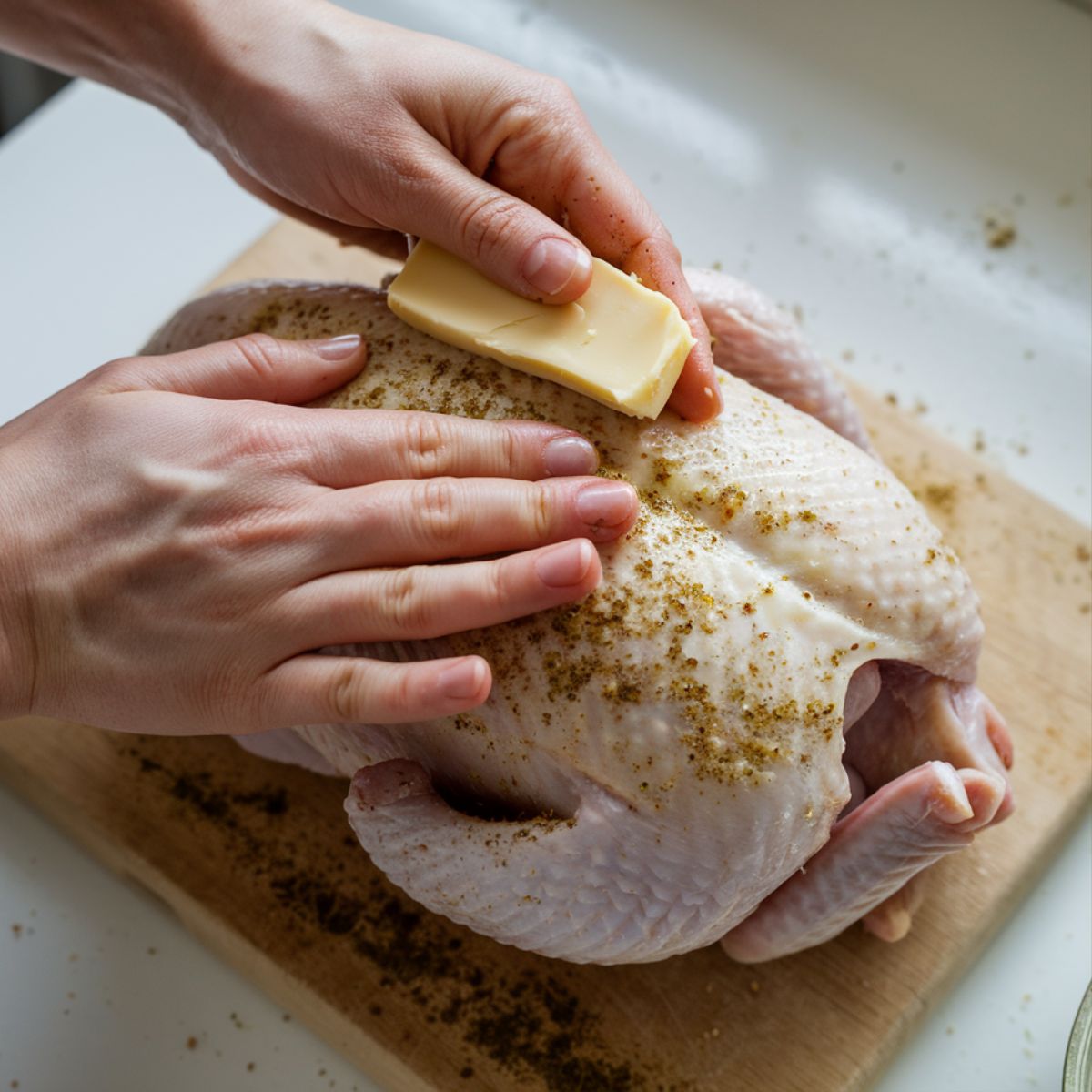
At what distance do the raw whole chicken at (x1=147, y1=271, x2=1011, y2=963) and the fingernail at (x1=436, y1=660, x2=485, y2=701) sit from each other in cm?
12

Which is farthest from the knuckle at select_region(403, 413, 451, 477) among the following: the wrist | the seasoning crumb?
the seasoning crumb

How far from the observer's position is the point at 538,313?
64.8 inches

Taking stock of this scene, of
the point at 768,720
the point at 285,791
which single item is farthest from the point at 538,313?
the point at 285,791

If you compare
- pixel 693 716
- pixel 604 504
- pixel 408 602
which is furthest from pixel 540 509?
pixel 693 716

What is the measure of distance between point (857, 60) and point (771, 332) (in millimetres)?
1233

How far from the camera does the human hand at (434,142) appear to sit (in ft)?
5.48

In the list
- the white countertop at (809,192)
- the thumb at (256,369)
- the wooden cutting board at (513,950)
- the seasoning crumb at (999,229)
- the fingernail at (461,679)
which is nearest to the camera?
the fingernail at (461,679)

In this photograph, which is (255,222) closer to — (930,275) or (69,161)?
(69,161)

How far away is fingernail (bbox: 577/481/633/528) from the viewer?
4.97 ft

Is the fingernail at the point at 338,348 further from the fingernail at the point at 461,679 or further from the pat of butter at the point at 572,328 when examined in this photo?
the fingernail at the point at 461,679

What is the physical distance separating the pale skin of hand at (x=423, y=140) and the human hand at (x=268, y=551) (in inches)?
10.2

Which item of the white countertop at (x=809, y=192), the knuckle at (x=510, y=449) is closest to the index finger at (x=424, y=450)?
the knuckle at (x=510, y=449)

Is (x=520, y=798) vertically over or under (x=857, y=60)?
under

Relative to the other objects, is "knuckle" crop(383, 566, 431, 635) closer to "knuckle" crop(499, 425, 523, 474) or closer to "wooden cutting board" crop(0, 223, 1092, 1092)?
"knuckle" crop(499, 425, 523, 474)
